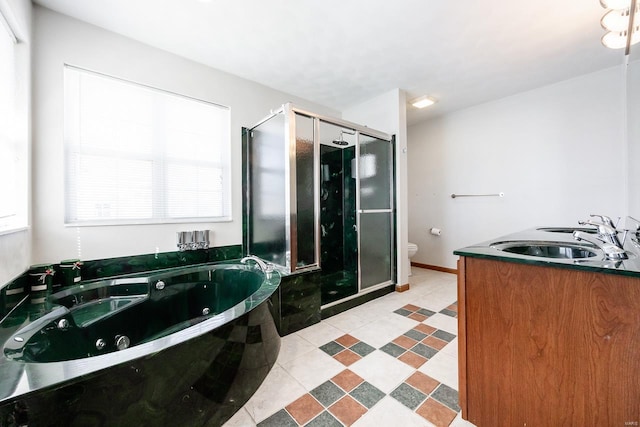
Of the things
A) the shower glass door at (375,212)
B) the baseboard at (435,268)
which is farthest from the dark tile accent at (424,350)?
the baseboard at (435,268)

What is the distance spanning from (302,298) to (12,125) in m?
2.29

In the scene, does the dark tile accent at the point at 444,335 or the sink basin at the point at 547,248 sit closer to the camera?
the sink basin at the point at 547,248

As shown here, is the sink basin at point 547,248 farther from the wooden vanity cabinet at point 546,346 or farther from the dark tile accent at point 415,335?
the dark tile accent at point 415,335

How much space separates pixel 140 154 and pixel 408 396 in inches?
107

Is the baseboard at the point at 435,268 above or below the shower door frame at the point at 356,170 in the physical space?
below

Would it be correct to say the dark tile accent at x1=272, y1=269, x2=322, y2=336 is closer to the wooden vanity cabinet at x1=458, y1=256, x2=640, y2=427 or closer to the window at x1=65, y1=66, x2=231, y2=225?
the window at x1=65, y1=66, x2=231, y2=225

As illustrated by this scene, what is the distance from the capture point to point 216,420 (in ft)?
3.81

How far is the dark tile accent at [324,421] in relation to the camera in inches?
47.6

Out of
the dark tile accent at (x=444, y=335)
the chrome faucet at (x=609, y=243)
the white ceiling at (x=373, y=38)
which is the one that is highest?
the white ceiling at (x=373, y=38)

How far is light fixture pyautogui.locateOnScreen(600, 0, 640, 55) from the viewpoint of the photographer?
1.55 meters

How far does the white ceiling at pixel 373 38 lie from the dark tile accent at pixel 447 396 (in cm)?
255

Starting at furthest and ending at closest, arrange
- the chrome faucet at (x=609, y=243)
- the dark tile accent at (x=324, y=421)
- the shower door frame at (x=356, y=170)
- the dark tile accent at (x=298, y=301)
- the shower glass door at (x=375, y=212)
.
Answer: the shower glass door at (x=375, y=212) < the shower door frame at (x=356, y=170) < the dark tile accent at (x=298, y=301) < the dark tile accent at (x=324, y=421) < the chrome faucet at (x=609, y=243)

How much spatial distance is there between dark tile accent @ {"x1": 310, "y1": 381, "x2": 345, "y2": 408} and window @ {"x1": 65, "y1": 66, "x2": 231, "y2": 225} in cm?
183

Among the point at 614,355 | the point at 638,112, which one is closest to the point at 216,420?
the point at 614,355
